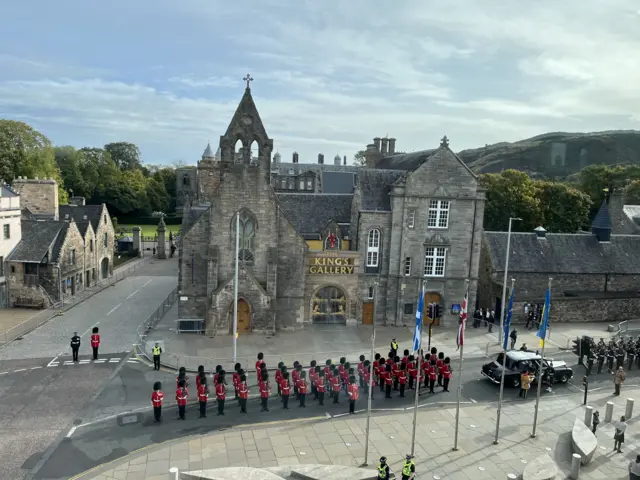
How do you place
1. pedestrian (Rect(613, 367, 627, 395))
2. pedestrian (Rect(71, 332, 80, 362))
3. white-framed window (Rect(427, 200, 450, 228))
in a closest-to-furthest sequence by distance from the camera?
pedestrian (Rect(613, 367, 627, 395))
pedestrian (Rect(71, 332, 80, 362))
white-framed window (Rect(427, 200, 450, 228))

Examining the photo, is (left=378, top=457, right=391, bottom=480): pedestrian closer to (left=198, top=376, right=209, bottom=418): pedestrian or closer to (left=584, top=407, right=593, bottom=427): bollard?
(left=198, top=376, right=209, bottom=418): pedestrian

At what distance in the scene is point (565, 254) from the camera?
134ft

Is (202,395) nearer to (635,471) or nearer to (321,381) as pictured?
(321,381)

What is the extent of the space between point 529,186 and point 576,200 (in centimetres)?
595

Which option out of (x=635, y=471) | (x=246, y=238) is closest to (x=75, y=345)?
(x=246, y=238)

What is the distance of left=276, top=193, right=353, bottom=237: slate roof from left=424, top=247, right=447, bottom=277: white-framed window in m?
6.66

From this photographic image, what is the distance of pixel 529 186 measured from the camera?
58.3m

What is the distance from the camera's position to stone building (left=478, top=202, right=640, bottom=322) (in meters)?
38.3

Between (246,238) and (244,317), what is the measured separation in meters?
5.07

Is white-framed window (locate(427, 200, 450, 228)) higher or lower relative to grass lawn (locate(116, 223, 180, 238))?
higher

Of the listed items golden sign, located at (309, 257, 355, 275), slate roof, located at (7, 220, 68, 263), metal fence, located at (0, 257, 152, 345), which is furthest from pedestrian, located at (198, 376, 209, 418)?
slate roof, located at (7, 220, 68, 263)

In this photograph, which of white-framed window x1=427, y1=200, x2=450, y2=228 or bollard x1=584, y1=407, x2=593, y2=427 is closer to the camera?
bollard x1=584, y1=407, x2=593, y2=427

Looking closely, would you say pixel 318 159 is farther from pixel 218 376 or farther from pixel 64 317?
pixel 218 376

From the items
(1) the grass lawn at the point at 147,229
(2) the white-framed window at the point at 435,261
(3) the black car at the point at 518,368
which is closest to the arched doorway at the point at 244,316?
(2) the white-framed window at the point at 435,261
